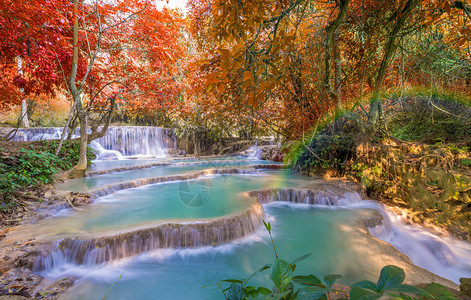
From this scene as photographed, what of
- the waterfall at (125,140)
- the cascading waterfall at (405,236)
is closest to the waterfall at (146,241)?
the cascading waterfall at (405,236)

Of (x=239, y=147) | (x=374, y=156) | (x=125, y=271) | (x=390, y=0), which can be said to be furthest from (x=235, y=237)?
(x=239, y=147)

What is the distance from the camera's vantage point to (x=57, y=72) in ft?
21.4

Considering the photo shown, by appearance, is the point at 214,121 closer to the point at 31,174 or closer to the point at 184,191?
the point at 184,191

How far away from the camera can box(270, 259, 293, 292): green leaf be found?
977mm

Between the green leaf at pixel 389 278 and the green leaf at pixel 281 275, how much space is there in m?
0.36

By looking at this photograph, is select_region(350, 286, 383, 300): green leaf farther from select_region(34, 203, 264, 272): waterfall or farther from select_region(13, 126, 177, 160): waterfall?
select_region(13, 126, 177, 160): waterfall

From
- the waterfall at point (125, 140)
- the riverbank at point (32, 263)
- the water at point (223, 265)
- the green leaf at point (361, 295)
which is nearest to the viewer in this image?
the green leaf at point (361, 295)

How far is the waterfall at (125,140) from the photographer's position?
1341 cm

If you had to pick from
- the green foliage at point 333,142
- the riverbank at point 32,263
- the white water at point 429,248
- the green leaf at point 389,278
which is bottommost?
the white water at point 429,248

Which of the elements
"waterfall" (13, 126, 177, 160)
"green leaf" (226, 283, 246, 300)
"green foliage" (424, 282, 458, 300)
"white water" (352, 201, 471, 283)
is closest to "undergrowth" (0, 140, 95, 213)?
"green leaf" (226, 283, 246, 300)

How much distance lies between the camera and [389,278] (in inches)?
34.8

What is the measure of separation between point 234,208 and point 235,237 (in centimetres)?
76

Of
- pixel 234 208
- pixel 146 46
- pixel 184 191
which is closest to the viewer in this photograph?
pixel 234 208

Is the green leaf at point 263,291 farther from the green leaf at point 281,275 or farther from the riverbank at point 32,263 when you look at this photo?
the riverbank at point 32,263
